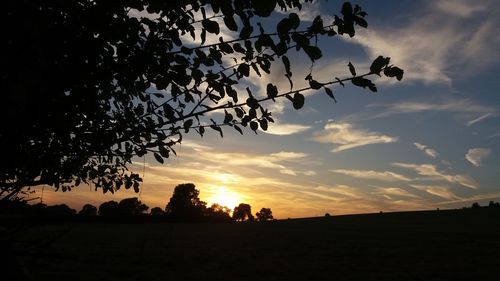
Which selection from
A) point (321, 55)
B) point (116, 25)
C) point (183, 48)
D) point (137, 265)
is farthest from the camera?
point (137, 265)


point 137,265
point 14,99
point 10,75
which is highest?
point 10,75

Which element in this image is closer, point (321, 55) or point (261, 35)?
point (321, 55)

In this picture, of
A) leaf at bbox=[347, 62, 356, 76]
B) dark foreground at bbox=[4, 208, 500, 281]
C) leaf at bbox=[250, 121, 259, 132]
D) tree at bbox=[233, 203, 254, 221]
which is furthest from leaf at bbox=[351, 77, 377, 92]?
tree at bbox=[233, 203, 254, 221]

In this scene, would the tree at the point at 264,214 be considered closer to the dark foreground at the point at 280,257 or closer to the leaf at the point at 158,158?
the dark foreground at the point at 280,257

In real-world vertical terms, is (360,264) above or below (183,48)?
below

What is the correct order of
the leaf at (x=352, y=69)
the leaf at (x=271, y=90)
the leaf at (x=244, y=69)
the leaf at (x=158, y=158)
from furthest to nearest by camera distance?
the leaf at (x=158, y=158) < the leaf at (x=244, y=69) < the leaf at (x=271, y=90) < the leaf at (x=352, y=69)

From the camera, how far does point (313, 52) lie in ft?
8.89

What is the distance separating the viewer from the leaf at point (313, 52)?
8.80ft

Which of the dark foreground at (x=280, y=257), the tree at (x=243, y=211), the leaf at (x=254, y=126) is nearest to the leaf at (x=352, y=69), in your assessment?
the leaf at (x=254, y=126)

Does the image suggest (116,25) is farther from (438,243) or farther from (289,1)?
(438,243)

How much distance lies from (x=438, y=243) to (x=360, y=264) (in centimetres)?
954

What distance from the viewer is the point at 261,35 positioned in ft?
10.3

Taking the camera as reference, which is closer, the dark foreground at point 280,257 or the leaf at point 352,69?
the leaf at point 352,69

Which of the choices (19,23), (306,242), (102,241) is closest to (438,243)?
(306,242)
